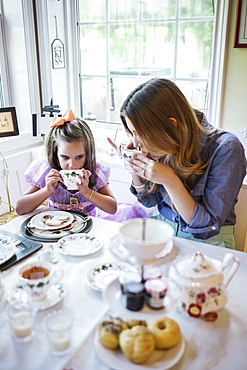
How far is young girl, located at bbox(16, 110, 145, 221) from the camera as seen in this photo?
1.56 meters

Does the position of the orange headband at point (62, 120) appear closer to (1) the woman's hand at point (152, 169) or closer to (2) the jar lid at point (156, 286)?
(1) the woman's hand at point (152, 169)

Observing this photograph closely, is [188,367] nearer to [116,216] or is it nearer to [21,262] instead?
[21,262]

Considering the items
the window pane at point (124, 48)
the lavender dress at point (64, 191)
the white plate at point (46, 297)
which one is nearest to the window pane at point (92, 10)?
the window pane at point (124, 48)

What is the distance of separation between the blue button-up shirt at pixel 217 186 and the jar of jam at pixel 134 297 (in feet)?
2.02

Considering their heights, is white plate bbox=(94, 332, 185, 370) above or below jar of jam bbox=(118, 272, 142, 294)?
below

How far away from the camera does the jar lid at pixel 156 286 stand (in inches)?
28.3

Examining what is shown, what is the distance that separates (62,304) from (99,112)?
196cm

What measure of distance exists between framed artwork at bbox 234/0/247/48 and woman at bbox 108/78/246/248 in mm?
709

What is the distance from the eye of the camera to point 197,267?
2.84 feet

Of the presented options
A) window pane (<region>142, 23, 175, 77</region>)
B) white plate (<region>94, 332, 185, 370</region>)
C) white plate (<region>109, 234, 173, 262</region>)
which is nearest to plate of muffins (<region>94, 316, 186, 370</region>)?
white plate (<region>94, 332, 185, 370</region>)

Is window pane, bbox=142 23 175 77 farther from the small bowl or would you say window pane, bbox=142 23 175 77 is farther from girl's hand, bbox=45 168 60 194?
the small bowl

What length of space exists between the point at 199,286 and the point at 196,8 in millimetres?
1754

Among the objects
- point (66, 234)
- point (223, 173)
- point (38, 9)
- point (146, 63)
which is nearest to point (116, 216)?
point (66, 234)

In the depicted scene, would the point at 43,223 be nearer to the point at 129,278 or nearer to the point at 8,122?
the point at 129,278
